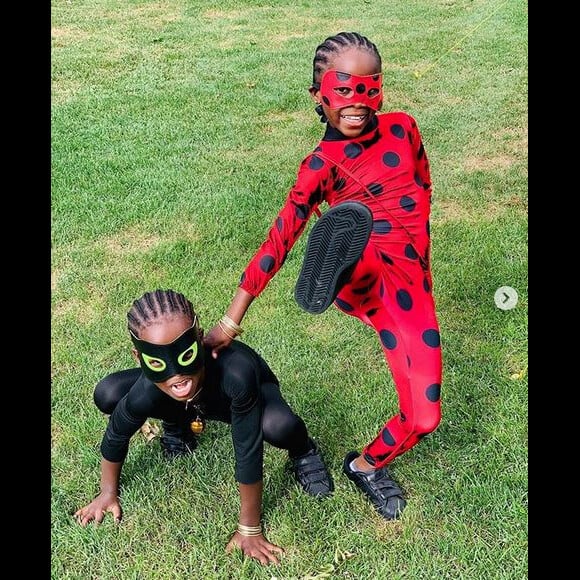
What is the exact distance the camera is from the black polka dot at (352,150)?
2.77 meters

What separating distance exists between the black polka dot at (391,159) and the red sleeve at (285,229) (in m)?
0.23

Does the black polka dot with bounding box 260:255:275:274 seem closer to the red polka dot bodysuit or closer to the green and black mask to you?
the red polka dot bodysuit

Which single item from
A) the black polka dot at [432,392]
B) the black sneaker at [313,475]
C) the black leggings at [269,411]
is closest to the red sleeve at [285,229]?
the black leggings at [269,411]

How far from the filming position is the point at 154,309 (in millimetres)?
2604

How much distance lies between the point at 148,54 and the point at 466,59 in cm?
412

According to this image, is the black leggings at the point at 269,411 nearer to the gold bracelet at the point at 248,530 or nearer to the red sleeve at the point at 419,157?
the gold bracelet at the point at 248,530

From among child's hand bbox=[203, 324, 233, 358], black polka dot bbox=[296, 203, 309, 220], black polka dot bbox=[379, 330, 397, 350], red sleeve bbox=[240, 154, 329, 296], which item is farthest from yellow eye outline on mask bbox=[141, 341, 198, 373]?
black polka dot bbox=[379, 330, 397, 350]

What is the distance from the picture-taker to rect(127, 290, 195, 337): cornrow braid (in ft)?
8.50

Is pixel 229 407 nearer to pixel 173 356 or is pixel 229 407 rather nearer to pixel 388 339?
pixel 173 356

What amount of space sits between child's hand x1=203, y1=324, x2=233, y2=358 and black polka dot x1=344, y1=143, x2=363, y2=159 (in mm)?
809

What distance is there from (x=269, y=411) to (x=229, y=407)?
0.16 metres

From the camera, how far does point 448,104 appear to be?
7957 millimetres

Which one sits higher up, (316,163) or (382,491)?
(316,163)

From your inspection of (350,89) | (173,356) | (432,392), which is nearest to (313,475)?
(432,392)
